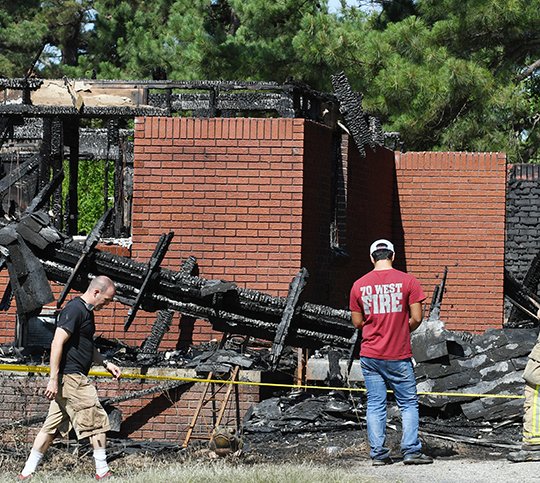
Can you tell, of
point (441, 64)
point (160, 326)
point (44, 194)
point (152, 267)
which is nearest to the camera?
point (152, 267)

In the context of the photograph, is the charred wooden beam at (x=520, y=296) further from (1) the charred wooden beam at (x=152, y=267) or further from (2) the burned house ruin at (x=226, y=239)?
(1) the charred wooden beam at (x=152, y=267)

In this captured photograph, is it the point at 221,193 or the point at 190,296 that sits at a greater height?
the point at 221,193

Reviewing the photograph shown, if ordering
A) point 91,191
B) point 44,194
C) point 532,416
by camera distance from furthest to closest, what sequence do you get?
point 91,191, point 44,194, point 532,416

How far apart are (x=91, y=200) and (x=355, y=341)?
A: 62.7 ft

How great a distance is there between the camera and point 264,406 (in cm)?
1189

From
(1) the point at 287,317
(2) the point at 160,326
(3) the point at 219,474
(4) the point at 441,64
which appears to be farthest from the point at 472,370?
(4) the point at 441,64

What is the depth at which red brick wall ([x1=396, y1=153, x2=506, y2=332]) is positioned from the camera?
17000 mm

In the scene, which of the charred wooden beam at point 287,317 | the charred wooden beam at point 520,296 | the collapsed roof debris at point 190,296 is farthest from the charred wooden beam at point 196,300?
the charred wooden beam at point 520,296

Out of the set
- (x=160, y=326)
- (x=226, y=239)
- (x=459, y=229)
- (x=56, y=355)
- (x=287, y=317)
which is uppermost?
(x=459, y=229)

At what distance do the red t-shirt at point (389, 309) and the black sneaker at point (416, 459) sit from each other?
2.44 ft

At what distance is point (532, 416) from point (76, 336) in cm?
356

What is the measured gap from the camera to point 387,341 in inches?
377

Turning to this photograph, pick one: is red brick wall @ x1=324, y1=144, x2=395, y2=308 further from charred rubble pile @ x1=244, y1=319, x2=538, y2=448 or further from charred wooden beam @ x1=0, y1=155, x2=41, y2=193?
charred wooden beam @ x1=0, y1=155, x2=41, y2=193

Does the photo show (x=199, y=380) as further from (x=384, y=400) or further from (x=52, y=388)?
(x=52, y=388)
